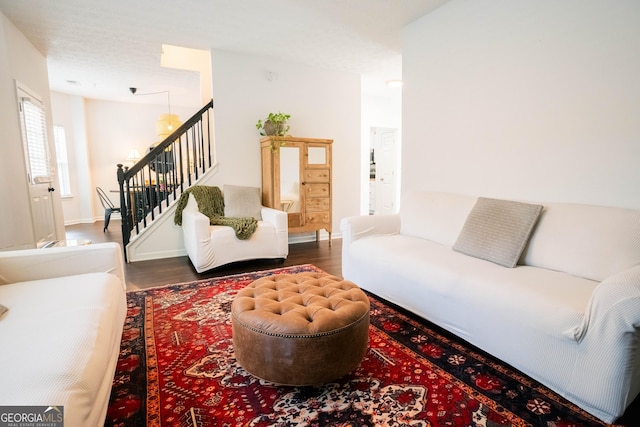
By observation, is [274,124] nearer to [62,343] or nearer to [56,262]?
[56,262]

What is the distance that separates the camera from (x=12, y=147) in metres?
3.30

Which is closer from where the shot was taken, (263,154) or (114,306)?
(114,306)

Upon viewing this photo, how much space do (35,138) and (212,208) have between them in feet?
7.07

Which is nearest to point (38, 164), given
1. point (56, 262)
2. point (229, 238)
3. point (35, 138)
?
point (35, 138)

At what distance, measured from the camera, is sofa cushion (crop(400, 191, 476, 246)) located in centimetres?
272

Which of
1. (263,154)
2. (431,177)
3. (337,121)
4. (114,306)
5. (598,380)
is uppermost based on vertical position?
(337,121)

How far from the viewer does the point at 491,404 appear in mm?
1520

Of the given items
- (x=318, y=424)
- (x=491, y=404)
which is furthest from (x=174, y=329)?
(x=491, y=404)

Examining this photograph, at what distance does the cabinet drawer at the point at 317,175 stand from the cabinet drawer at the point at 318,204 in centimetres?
27

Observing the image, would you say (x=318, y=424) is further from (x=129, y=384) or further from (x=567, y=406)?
(x=567, y=406)

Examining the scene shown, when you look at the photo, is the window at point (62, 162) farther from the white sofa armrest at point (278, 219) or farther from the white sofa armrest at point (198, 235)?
the white sofa armrest at point (278, 219)

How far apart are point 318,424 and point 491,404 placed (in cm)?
79

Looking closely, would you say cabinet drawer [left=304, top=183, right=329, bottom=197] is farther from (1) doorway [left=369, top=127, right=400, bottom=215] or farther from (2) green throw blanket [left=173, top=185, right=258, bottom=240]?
(1) doorway [left=369, top=127, right=400, bottom=215]

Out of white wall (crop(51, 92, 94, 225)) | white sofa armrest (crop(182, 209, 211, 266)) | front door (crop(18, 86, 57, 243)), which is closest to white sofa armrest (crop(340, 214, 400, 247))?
white sofa armrest (crop(182, 209, 211, 266))
